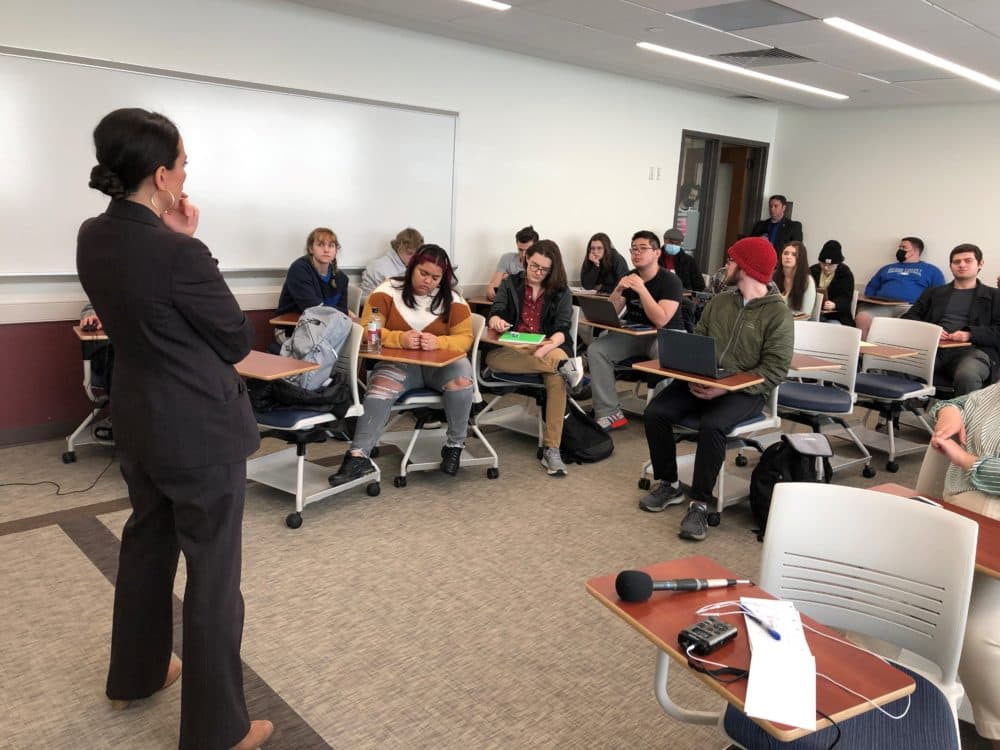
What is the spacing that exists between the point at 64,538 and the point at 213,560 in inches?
75.7

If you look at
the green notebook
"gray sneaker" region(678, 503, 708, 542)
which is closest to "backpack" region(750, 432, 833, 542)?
"gray sneaker" region(678, 503, 708, 542)

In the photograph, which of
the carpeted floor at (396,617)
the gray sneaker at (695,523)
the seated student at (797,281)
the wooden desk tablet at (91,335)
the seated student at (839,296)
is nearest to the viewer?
the carpeted floor at (396,617)

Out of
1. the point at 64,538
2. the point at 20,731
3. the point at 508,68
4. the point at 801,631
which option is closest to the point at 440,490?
the point at 64,538

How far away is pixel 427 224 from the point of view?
249 inches

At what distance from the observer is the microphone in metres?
1.52

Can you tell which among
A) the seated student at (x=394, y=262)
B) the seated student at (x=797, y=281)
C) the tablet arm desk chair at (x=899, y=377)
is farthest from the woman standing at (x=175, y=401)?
the seated student at (x=797, y=281)

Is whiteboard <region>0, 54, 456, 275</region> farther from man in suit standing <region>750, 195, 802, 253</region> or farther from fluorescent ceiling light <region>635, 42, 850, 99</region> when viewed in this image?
man in suit standing <region>750, 195, 802, 253</region>

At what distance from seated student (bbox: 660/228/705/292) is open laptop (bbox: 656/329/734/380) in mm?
4112

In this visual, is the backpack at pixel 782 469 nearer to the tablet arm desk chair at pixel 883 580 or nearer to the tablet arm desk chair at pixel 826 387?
the tablet arm desk chair at pixel 826 387

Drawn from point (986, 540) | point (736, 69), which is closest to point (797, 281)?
point (736, 69)

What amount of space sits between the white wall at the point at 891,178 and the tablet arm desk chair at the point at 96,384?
8.44 meters

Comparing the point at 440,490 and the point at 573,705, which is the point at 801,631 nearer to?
the point at 573,705

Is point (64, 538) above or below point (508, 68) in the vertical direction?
below

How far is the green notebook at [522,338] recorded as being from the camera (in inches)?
171
